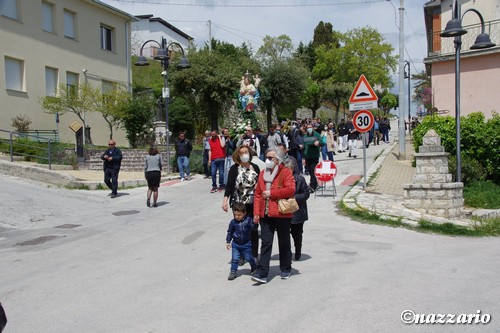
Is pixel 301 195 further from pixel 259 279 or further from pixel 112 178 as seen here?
pixel 112 178

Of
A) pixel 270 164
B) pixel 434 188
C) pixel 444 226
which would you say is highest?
pixel 270 164

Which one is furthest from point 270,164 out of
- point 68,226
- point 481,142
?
point 481,142

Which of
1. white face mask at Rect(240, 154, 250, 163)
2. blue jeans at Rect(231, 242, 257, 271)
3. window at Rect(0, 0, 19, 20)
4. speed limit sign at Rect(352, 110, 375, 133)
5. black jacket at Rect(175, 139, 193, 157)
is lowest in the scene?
blue jeans at Rect(231, 242, 257, 271)

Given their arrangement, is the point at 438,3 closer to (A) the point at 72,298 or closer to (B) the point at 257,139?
(B) the point at 257,139

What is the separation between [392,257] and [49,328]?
Result: 15.8 ft

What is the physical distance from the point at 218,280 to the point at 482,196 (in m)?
8.86

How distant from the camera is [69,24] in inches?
1123

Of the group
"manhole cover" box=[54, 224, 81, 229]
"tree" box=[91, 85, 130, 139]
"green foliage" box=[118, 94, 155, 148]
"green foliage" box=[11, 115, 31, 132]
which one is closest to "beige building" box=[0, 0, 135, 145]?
"green foliage" box=[11, 115, 31, 132]

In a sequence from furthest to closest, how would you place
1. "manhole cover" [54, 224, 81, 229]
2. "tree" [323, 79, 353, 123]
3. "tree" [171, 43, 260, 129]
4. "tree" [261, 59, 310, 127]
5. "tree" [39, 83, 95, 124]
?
"tree" [323, 79, 353, 123] → "tree" [261, 59, 310, 127] → "tree" [171, 43, 260, 129] → "tree" [39, 83, 95, 124] → "manhole cover" [54, 224, 81, 229]

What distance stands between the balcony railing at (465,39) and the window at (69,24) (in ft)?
A: 64.6

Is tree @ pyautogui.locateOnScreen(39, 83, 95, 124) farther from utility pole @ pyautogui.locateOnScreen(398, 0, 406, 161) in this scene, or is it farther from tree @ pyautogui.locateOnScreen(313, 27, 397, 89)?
tree @ pyautogui.locateOnScreen(313, 27, 397, 89)

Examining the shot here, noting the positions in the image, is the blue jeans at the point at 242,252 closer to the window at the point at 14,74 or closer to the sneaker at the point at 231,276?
the sneaker at the point at 231,276

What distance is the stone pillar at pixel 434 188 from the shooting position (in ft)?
36.0

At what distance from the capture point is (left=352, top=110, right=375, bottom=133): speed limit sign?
12.5 m
